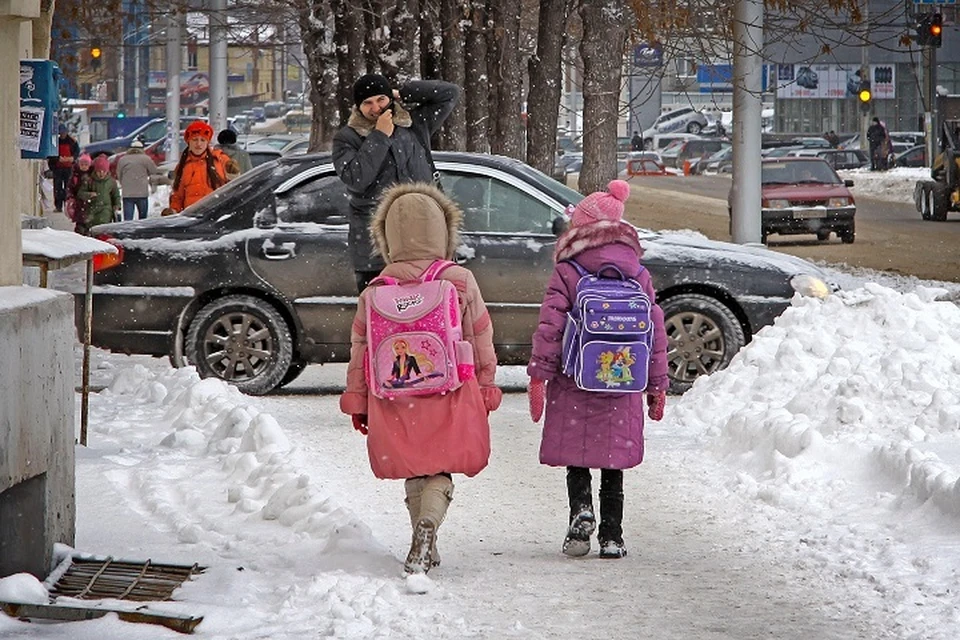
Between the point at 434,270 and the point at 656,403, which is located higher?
the point at 434,270

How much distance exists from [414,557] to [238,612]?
0.76m

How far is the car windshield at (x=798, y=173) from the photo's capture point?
31.9 meters

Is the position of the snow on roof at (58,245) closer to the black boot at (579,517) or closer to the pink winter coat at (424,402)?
the pink winter coat at (424,402)

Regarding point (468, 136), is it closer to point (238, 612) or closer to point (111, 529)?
point (111, 529)

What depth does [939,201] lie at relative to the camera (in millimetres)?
38656

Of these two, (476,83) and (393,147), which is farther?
(476,83)

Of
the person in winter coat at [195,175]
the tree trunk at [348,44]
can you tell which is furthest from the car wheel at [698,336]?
the tree trunk at [348,44]

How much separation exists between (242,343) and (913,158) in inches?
2232

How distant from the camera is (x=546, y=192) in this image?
39.4 ft

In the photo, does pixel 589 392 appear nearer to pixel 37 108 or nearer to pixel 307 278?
pixel 37 108

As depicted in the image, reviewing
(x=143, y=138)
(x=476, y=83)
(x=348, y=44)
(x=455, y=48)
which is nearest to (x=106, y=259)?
(x=348, y=44)

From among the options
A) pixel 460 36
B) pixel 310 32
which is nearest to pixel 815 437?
pixel 460 36

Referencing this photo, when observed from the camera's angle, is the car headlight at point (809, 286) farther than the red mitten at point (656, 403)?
Yes

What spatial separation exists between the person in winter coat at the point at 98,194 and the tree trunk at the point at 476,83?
5405 mm
